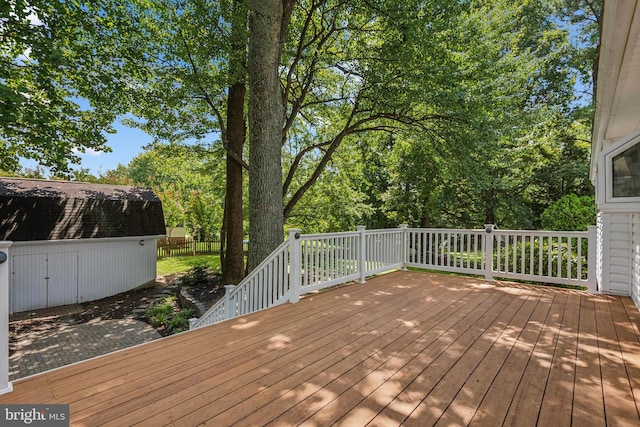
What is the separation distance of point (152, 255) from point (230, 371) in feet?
40.3

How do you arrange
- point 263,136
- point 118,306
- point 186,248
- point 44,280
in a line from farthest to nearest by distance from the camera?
point 186,248, point 118,306, point 44,280, point 263,136

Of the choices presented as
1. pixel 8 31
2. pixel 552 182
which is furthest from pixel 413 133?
pixel 8 31

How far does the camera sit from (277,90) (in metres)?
5.02

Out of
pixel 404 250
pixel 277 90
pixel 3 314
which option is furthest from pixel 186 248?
pixel 3 314

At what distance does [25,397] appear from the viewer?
197cm

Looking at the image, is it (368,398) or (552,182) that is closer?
(368,398)

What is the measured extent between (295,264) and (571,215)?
6.81m

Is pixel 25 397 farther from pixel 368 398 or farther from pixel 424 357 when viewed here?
pixel 424 357

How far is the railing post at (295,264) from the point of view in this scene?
4223mm

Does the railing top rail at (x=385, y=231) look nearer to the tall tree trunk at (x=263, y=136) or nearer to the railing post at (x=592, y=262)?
the tall tree trunk at (x=263, y=136)

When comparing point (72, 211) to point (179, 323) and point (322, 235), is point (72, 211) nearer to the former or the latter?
point (179, 323)

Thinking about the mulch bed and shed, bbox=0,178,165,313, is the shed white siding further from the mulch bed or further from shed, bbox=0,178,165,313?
the mulch bed

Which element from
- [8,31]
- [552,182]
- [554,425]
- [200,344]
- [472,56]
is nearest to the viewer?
[554,425]


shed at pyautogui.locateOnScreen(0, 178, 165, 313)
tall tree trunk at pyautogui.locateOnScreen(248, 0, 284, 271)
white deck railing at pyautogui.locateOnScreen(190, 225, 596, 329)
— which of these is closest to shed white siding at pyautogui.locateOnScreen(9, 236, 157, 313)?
shed at pyautogui.locateOnScreen(0, 178, 165, 313)
